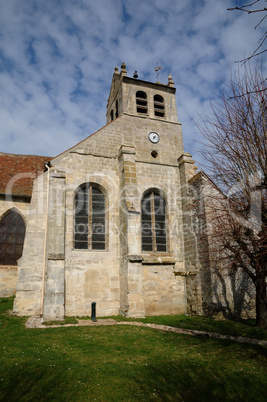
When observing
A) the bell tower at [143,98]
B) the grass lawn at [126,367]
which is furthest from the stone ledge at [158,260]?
the bell tower at [143,98]

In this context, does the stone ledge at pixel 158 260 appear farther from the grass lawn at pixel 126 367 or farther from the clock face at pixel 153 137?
the clock face at pixel 153 137

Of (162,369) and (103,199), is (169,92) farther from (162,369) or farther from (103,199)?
(162,369)

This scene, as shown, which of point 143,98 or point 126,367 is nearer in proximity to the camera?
point 126,367

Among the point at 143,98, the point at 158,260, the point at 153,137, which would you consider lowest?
the point at 158,260

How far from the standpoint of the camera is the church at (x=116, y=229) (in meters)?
10.9

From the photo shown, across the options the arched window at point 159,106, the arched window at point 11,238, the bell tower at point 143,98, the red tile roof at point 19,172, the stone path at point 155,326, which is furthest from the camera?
the arched window at point 159,106

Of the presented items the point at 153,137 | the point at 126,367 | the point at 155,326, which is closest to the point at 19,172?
the point at 153,137

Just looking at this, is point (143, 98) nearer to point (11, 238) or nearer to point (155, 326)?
point (11, 238)

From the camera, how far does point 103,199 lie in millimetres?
12758

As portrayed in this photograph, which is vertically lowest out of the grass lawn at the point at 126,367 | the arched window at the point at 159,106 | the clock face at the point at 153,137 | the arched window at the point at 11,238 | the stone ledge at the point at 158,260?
the grass lawn at the point at 126,367

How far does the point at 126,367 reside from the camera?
216 inches

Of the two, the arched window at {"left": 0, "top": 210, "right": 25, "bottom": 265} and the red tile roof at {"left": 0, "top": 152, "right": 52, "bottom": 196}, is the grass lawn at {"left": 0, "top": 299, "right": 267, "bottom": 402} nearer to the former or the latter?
the arched window at {"left": 0, "top": 210, "right": 25, "bottom": 265}

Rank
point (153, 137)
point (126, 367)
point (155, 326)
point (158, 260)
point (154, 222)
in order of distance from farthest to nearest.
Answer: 1. point (153, 137)
2. point (154, 222)
3. point (158, 260)
4. point (155, 326)
5. point (126, 367)

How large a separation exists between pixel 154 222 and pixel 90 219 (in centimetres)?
295
